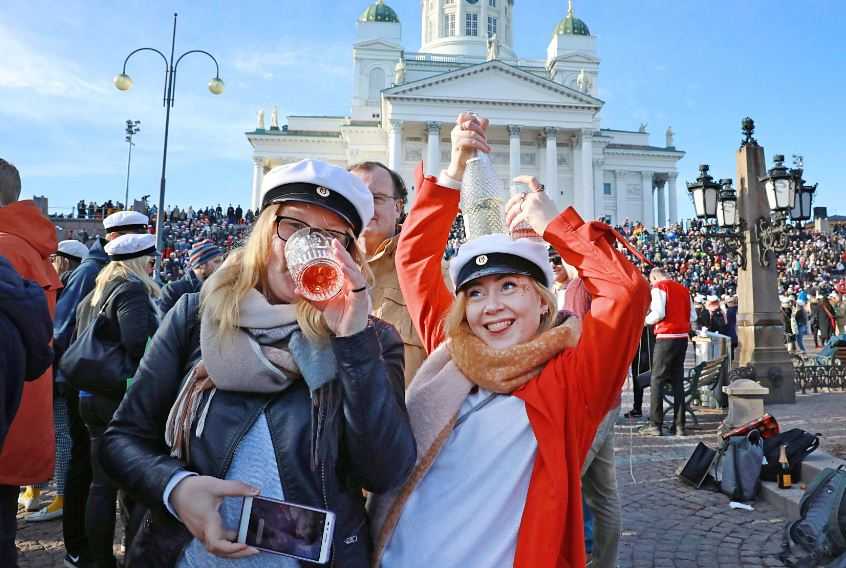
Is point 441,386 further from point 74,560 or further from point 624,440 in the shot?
point 624,440

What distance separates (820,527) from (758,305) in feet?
22.4

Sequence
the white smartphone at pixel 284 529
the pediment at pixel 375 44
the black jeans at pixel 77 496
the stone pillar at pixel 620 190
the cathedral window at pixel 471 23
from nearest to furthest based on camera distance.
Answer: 1. the white smartphone at pixel 284 529
2. the black jeans at pixel 77 496
3. the stone pillar at pixel 620 190
4. the pediment at pixel 375 44
5. the cathedral window at pixel 471 23

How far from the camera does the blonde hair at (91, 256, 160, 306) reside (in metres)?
3.59

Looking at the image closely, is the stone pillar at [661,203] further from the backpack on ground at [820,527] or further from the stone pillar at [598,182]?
the backpack on ground at [820,527]

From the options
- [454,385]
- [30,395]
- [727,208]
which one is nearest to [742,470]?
[454,385]

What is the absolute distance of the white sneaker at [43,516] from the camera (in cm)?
495

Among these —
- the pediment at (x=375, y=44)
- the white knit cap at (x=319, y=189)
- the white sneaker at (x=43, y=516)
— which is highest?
the pediment at (x=375, y=44)

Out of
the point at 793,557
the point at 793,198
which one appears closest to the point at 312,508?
the point at 793,557

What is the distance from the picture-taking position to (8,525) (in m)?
2.41

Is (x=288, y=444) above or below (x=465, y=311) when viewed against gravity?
below

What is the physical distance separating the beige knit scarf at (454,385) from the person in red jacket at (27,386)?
6.08 feet

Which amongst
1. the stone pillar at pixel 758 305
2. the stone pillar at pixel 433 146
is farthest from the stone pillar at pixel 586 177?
the stone pillar at pixel 758 305

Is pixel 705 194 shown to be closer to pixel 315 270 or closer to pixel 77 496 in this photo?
pixel 77 496

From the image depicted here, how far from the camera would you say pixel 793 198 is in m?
8.83
